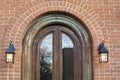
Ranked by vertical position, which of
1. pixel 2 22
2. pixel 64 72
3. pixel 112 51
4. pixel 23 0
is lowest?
pixel 64 72

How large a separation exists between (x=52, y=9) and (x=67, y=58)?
47.3 inches

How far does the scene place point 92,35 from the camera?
22.0 feet

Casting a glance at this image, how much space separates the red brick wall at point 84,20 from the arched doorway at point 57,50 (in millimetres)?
202

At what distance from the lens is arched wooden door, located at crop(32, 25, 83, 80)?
6.80 m

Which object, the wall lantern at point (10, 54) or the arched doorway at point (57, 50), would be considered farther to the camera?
the arched doorway at point (57, 50)

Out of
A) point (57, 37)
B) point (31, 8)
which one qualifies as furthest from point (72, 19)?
point (31, 8)

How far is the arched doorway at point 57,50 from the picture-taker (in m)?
6.76

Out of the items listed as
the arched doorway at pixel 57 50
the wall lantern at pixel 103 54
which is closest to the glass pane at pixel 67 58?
the arched doorway at pixel 57 50

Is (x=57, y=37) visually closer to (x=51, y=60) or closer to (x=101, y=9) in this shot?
(x=51, y=60)

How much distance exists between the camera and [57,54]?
22.5 ft

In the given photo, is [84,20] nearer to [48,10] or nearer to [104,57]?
[48,10]

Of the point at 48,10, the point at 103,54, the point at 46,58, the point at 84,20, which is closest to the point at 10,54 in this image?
the point at 46,58

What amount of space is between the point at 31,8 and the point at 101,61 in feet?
6.61

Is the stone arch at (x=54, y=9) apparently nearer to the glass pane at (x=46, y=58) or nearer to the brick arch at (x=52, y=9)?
the brick arch at (x=52, y=9)
